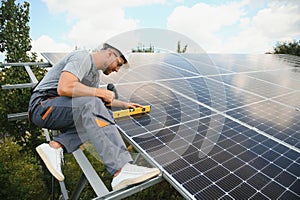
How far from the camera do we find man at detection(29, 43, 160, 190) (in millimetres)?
2166

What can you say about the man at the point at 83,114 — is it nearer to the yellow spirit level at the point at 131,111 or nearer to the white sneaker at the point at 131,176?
the white sneaker at the point at 131,176

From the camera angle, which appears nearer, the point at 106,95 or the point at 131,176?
the point at 131,176

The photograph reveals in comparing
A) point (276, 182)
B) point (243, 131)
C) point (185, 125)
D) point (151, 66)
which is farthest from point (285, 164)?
point (151, 66)

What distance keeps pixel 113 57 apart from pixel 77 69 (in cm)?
43

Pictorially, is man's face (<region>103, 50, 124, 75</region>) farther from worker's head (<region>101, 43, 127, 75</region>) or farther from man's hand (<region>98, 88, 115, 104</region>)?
man's hand (<region>98, 88, 115, 104</region>)

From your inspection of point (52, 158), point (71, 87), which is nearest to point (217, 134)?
point (71, 87)

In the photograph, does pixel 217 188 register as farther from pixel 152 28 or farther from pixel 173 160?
pixel 152 28

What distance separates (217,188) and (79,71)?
181cm

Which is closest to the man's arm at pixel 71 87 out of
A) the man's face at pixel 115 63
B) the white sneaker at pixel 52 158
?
the man's face at pixel 115 63

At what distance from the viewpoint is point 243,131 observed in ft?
10.0

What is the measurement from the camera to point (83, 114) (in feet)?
7.34

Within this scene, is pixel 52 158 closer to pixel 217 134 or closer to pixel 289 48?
pixel 217 134

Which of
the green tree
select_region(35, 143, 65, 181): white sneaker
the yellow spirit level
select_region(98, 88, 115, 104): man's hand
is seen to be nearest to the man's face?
select_region(98, 88, 115, 104): man's hand

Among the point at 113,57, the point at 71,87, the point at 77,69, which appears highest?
the point at 113,57
